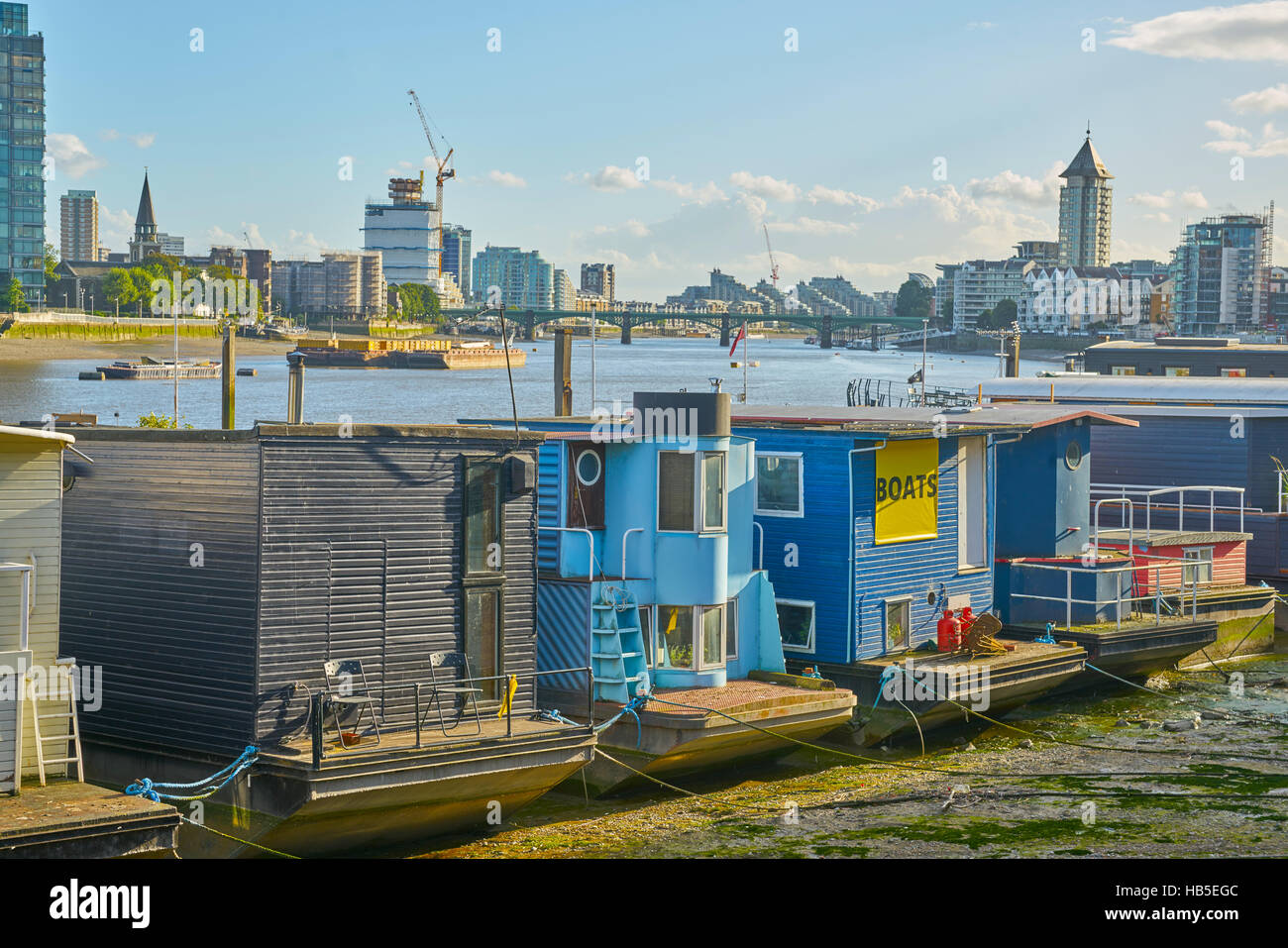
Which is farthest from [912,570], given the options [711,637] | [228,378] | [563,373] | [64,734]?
[64,734]

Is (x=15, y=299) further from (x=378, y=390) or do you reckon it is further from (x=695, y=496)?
(x=695, y=496)

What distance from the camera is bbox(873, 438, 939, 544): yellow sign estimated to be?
76.6ft

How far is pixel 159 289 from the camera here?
7613 inches

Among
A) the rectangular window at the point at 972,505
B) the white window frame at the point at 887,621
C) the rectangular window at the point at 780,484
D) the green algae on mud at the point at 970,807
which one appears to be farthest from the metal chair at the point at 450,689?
the rectangular window at the point at 972,505

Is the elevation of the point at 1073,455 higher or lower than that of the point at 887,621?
higher

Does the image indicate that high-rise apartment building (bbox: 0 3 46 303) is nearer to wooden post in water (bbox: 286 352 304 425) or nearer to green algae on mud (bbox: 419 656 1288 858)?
wooden post in water (bbox: 286 352 304 425)

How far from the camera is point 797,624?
23266 millimetres

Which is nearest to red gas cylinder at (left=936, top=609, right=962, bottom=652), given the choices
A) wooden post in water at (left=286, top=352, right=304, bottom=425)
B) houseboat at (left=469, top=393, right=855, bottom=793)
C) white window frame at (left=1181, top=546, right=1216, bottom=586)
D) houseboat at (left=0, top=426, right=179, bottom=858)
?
houseboat at (left=469, top=393, right=855, bottom=793)

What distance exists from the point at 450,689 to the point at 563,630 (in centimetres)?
360

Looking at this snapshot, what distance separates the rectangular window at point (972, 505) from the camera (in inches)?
988

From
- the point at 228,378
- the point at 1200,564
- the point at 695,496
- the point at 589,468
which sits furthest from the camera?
the point at 1200,564
